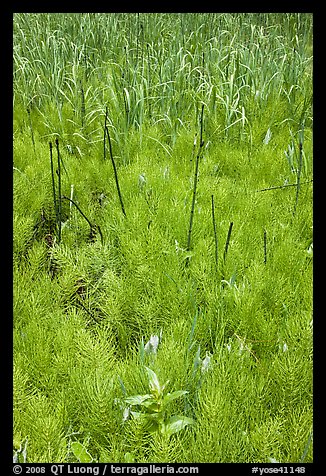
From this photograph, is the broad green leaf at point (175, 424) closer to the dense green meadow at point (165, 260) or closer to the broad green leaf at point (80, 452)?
the dense green meadow at point (165, 260)

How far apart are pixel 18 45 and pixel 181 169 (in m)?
2.11

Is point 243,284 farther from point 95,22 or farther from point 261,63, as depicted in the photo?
point 95,22

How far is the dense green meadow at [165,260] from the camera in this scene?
139 cm

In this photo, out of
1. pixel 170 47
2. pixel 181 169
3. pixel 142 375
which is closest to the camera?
pixel 142 375

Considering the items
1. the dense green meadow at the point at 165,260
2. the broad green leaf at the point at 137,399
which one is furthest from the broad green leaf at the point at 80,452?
the broad green leaf at the point at 137,399

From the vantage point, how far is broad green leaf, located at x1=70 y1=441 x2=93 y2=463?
130cm

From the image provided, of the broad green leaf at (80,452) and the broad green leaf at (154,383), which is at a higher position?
the broad green leaf at (154,383)

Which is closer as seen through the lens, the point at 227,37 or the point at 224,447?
the point at 224,447

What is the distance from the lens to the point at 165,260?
2.01 meters

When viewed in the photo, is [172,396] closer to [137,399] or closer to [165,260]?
[137,399]

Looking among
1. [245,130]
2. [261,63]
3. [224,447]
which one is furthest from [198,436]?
[261,63]

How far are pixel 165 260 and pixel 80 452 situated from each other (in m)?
0.90

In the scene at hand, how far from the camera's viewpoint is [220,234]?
2.13 meters

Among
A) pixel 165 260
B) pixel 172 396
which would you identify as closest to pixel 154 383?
pixel 172 396
